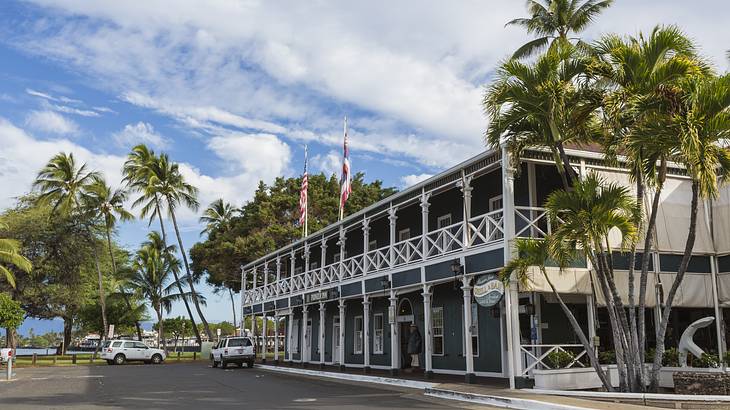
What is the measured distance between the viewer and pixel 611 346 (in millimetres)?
18094

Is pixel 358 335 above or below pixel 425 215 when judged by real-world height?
below

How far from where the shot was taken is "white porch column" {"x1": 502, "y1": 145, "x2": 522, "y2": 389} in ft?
49.7

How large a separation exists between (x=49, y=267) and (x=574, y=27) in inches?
1421

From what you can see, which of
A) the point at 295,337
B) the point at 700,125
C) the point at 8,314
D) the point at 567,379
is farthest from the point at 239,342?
the point at 700,125

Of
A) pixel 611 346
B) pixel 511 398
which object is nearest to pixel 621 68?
pixel 511 398

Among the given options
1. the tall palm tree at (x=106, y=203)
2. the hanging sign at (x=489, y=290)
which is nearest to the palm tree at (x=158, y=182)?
the tall palm tree at (x=106, y=203)

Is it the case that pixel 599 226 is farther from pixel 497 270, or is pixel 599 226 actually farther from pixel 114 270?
pixel 114 270

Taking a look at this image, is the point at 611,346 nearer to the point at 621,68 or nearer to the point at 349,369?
the point at 621,68

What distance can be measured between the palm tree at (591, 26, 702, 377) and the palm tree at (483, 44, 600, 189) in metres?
0.49

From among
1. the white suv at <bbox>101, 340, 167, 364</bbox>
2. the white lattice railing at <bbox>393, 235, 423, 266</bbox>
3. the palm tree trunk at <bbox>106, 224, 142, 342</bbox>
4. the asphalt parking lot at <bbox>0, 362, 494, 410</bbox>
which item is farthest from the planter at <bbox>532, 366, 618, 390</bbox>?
the palm tree trunk at <bbox>106, 224, 142, 342</bbox>

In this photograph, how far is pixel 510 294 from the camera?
15.4 metres

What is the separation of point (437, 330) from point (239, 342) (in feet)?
42.1

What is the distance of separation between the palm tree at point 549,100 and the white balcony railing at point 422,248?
1.99 metres

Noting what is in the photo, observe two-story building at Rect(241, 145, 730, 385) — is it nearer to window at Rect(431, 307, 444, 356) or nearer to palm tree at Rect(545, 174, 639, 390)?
window at Rect(431, 307, 444, 356)
